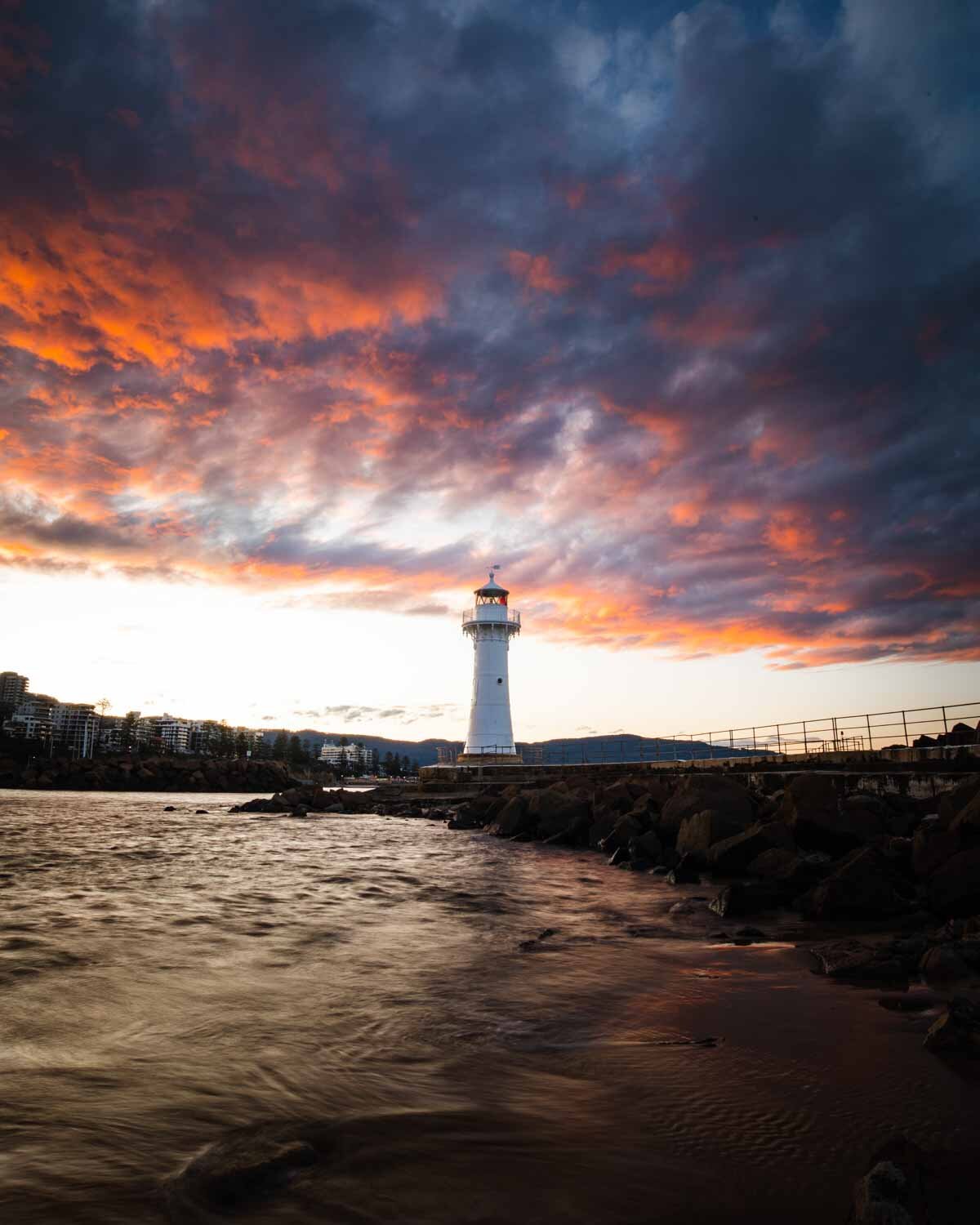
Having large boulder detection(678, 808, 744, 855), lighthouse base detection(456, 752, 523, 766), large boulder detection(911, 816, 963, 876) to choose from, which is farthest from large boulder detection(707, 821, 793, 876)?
lighthouse base detection(456, 752, 523, 766)

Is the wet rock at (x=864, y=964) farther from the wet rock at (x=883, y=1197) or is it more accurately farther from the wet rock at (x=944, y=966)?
the wet rock at (x=883, y=1197)

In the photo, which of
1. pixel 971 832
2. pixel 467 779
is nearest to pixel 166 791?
pixel 467 779

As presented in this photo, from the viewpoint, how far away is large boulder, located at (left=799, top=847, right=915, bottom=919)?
824cm

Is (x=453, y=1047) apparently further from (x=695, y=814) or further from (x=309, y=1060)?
(x=695, y=814)

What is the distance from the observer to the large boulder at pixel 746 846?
1112 cm

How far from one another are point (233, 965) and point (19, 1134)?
3.49m

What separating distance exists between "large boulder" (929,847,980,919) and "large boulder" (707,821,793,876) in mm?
2915

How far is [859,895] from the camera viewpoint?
27.0ft

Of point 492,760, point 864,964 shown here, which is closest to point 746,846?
point 864,964

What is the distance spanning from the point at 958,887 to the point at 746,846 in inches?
147

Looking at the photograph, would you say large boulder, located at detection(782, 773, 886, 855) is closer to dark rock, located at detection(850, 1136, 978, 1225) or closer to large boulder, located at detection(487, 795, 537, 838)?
dark rock, located at detection(850, 1136, 978, 1225)

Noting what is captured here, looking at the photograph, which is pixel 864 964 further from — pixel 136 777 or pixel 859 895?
pixel 136 777

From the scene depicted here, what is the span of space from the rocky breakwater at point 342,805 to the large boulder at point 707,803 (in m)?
17.7

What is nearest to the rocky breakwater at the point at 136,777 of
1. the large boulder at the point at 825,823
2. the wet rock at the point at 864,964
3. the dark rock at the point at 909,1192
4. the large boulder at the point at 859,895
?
the large boulder at the point at 825,823
